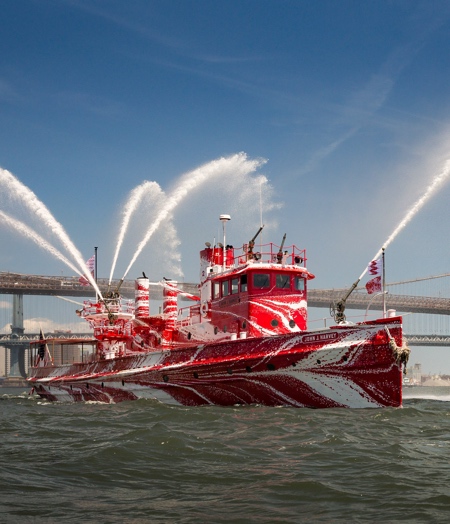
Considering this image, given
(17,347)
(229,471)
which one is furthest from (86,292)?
(229,471)

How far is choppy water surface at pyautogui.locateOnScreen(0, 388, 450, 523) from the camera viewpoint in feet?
29.4

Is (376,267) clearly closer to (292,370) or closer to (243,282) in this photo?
(292,370)

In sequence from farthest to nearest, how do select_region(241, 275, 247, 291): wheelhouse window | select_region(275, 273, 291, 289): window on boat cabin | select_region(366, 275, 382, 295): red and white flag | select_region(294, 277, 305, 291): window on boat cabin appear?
select_region(294, 277, 305, 291): window on boat cabin → select_region(241, 275, 247, 291): wheelhouse window → select_region(275, 273, 291, 289): window on boat cabin → select_region(366, 275, 382, 295): red and white flag

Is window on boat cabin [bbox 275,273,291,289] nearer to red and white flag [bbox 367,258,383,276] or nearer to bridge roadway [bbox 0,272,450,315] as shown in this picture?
red and white flag [bbox 367,258,383,276]

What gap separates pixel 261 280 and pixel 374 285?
470 centimetres

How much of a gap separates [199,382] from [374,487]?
1428 centimetres

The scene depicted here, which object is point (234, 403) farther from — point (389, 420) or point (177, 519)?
point (177, 519)

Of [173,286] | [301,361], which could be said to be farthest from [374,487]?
[173,286]

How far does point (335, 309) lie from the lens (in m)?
23.5

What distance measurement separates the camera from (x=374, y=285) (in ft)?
71.7

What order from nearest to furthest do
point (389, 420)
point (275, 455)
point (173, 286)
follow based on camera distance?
point (275, 455) → point (389, 420) → point (173, 286)

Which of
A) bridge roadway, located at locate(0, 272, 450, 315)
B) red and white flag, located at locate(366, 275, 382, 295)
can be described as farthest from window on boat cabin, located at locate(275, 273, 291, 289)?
bridge roadway, located at locate(0, 272, 450, 315)

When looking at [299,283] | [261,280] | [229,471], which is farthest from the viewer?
[299,283]

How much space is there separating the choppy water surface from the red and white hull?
2.26 meters
